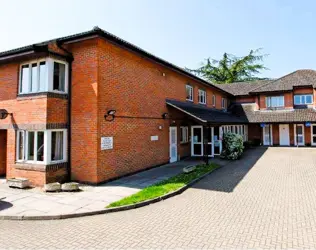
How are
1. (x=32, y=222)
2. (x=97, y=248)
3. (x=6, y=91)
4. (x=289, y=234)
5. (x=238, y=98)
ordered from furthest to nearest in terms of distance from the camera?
(x=238, y=98) < (x=6, y=91) < (x=32, y=222) < (x=289, y=234) < (x=97, y=248)

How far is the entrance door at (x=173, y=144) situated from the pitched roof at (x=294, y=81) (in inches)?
602

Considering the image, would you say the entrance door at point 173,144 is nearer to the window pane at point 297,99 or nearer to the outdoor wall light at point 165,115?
the outdoor wall light at point 165,115

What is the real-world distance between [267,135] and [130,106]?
19920 mm

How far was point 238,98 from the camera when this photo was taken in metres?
30.0

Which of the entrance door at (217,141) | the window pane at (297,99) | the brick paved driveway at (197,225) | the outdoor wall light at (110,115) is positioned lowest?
the brick paved driveway at (197,225)

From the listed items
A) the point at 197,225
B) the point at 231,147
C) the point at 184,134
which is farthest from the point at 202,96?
the point at 197,225

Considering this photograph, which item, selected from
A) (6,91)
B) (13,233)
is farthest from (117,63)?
(13,233)

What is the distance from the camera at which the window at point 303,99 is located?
24781 millimetres

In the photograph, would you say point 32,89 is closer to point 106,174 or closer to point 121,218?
point 106,174

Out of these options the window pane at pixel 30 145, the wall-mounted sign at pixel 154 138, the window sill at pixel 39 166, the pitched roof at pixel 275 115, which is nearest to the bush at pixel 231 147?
the wall-mounted sign at pixel 154 138

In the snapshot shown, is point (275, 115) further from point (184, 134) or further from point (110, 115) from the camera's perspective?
point (110, 115)

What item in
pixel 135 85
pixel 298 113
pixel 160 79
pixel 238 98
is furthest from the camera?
pixel 238 98

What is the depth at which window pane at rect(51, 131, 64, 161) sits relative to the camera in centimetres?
954

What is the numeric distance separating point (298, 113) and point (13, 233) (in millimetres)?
25819
